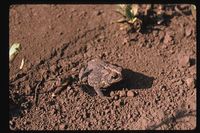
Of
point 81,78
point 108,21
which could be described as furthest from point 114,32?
point 81,78

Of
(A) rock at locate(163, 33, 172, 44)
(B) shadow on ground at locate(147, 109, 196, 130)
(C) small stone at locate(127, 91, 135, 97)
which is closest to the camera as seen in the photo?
(B) shadow on ground at locate(147, 109, 196, 130)

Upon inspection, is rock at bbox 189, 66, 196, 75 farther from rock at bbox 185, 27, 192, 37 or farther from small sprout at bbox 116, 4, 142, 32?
small sprout at bbox 116, 4, 142, 32

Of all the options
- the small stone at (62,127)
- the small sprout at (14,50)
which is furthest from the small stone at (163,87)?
the small sprout at (14,50)

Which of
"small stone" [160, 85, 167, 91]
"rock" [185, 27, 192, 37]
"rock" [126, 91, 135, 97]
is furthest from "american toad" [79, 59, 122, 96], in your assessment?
"rock" [185, 27, 192, 37]

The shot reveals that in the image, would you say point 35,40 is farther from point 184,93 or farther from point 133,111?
point 184,93

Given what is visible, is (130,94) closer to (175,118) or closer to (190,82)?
(175,118)

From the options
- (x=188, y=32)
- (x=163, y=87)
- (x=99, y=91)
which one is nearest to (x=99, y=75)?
(x=99, y=91)

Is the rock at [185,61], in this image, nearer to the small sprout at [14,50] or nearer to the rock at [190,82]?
the rock at [190,82]
